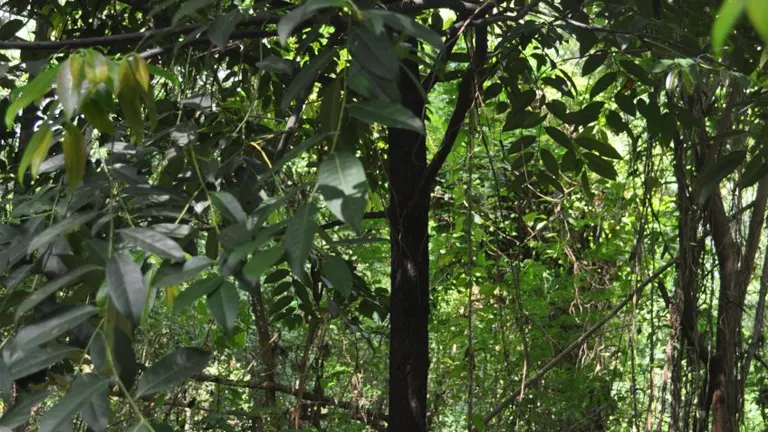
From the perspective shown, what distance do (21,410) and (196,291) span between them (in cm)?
23

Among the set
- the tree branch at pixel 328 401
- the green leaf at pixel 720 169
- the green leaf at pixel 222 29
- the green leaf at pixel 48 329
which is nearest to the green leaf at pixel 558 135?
the green leaf at pixel 720 169

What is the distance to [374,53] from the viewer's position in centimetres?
90

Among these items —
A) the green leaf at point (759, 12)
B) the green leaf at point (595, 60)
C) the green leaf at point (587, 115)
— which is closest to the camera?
the green leaf at point (759, 12)

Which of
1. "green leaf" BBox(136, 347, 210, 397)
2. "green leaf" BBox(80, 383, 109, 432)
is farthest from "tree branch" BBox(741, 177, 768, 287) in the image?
"green leaf" BBox(80, 383, 109, 432)

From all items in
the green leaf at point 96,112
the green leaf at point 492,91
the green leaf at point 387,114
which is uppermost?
the green leaf at point 492,91

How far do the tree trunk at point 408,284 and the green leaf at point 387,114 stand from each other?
34.7 inches

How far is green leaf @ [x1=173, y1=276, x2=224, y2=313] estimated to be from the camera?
83cm

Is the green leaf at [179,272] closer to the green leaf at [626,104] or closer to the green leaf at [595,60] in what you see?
the green leaf at [595,60]

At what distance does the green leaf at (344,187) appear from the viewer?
0.77 meters

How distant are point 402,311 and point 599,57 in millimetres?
634

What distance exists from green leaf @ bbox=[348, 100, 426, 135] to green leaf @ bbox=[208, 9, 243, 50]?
182 mm

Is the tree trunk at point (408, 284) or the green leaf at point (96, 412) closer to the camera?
the green leaf at point (96, 412)

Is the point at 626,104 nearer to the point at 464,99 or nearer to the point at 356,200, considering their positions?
the point at 464,99

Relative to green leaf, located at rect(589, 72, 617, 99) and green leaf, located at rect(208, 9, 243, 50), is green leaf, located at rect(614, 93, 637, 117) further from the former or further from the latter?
green leaf, located at rect(208, 9, 243, 50)
